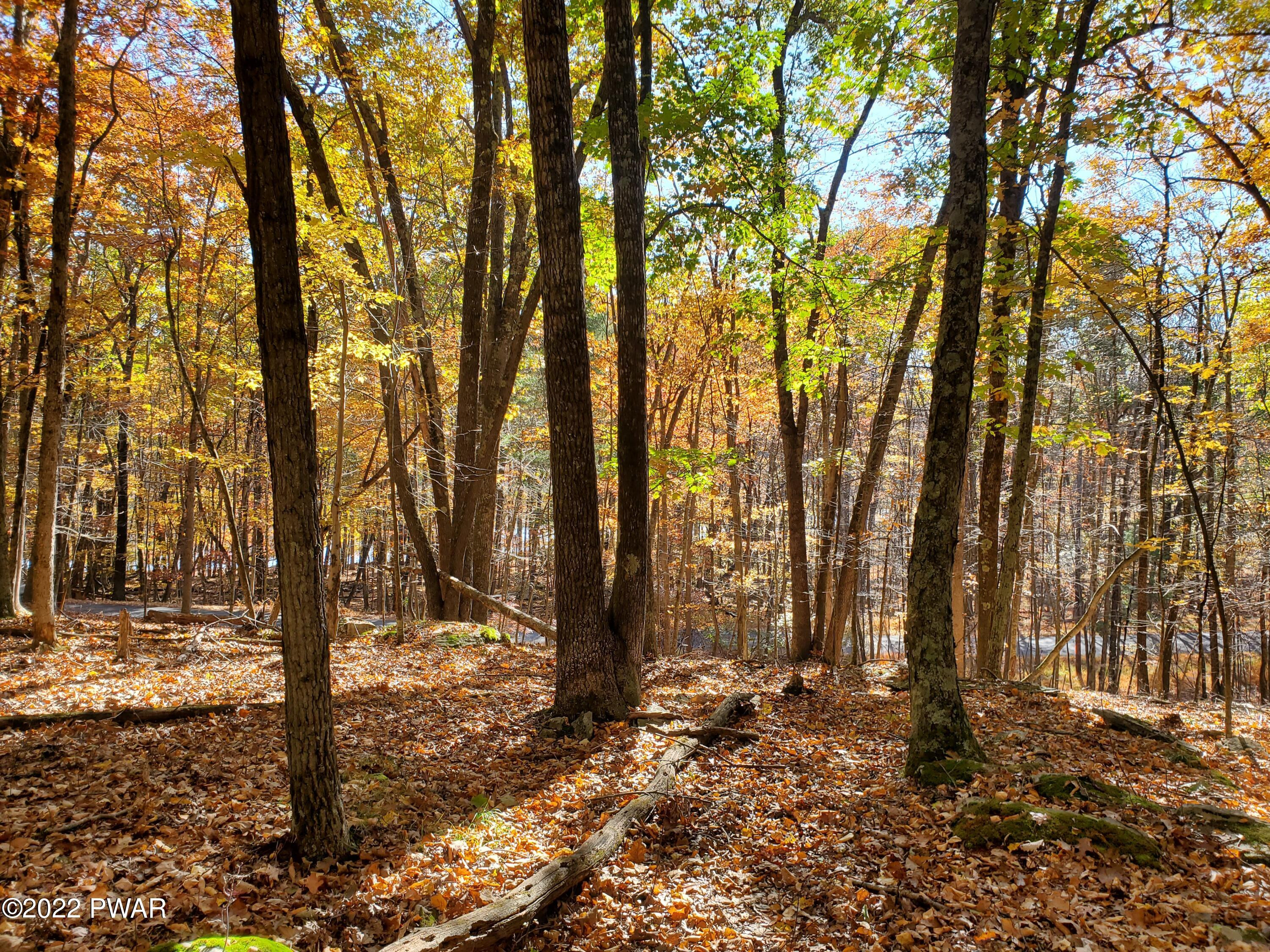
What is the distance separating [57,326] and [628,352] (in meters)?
8.12

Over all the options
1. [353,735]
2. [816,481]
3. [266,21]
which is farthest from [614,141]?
[816,481]

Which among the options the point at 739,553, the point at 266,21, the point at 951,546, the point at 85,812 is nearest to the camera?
the point at 266,21

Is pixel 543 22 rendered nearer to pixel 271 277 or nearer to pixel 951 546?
pixel 271 277

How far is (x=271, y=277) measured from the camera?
331 centimetres

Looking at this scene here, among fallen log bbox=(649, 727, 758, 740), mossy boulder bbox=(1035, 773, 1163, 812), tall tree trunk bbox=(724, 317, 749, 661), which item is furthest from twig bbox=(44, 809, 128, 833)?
tall tree trunk bbox=(724, 317, 749, 661)

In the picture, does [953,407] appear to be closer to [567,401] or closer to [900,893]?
[900,893]

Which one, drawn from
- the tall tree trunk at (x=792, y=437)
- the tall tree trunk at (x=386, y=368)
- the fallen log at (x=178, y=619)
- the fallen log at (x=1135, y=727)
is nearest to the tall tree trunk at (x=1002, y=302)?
the fallen log at (x=1135, y=727)

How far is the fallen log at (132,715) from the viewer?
218 inches

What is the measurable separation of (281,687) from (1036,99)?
1314cm

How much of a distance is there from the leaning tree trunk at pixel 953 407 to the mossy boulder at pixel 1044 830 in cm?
81

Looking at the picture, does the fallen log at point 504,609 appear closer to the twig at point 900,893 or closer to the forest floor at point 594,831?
the forest floor at point 594,831

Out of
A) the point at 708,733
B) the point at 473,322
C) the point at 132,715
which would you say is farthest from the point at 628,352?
the point at 473,322

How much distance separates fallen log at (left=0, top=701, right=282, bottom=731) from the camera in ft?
18.2

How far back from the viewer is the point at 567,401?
609 cm
